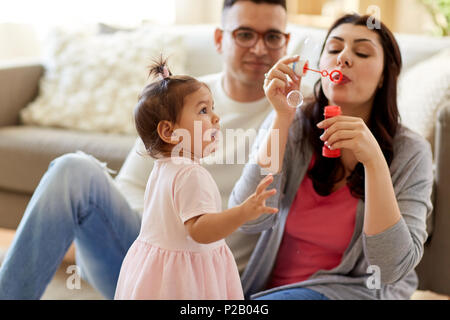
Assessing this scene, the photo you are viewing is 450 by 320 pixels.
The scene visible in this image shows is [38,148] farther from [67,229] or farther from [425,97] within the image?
[425,97]

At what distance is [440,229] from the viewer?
1.24m

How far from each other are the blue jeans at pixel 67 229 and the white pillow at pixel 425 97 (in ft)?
2.78

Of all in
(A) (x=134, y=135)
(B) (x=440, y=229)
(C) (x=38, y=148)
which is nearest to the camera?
(B) (x=440, y=229)

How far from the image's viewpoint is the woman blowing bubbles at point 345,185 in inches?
27.5

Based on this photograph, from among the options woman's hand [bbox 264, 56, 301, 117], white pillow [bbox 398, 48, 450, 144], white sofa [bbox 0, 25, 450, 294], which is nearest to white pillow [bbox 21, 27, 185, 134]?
white sofa [bbox 0, 25, 450, 294]

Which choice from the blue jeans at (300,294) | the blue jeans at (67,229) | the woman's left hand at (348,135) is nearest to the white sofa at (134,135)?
the woman's left hand at (348,135)

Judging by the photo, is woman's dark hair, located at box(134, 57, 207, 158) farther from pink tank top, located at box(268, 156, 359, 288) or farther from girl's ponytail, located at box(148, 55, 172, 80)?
pink tank top, located at box(268, 156, 359, 288)

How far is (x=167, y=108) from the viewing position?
22.5 inches

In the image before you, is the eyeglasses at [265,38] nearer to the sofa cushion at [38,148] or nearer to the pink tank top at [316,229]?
the pink tank top at [316,229]

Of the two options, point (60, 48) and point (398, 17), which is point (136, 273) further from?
point (398, 17)

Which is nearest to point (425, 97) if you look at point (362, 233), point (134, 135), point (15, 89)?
point (362, 233)

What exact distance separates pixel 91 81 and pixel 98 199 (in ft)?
3.66
